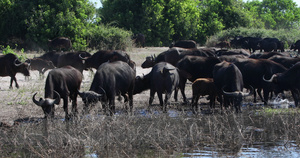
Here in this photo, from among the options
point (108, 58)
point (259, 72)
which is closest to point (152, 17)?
point (108, 58)

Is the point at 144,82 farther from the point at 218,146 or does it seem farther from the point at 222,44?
the point at 222,44

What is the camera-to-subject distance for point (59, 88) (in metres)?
10.6

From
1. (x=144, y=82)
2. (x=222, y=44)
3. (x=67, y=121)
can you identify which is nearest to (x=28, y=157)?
(x=67, y=121)

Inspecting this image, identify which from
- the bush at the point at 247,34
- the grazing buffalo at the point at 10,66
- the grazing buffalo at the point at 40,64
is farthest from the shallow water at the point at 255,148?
the bush at the point at 247,34

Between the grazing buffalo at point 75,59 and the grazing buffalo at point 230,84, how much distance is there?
6765mm

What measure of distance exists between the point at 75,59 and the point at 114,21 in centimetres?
1733

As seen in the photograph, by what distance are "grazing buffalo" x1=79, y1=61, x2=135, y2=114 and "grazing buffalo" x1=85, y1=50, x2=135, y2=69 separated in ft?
14.3

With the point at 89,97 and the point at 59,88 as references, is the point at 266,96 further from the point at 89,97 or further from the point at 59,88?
the point at 59,88

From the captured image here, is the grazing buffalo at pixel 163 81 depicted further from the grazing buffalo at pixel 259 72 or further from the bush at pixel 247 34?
the bush at pixel 247 34

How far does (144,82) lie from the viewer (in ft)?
43.2

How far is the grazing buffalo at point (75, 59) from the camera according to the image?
1762 cm

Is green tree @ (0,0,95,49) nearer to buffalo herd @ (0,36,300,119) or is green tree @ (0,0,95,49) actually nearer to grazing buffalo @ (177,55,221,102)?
buffalo herd @ (0,36,300,119)

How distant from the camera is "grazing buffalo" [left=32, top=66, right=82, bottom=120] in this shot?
994 cm

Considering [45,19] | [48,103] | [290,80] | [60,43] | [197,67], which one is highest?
[45,19]
